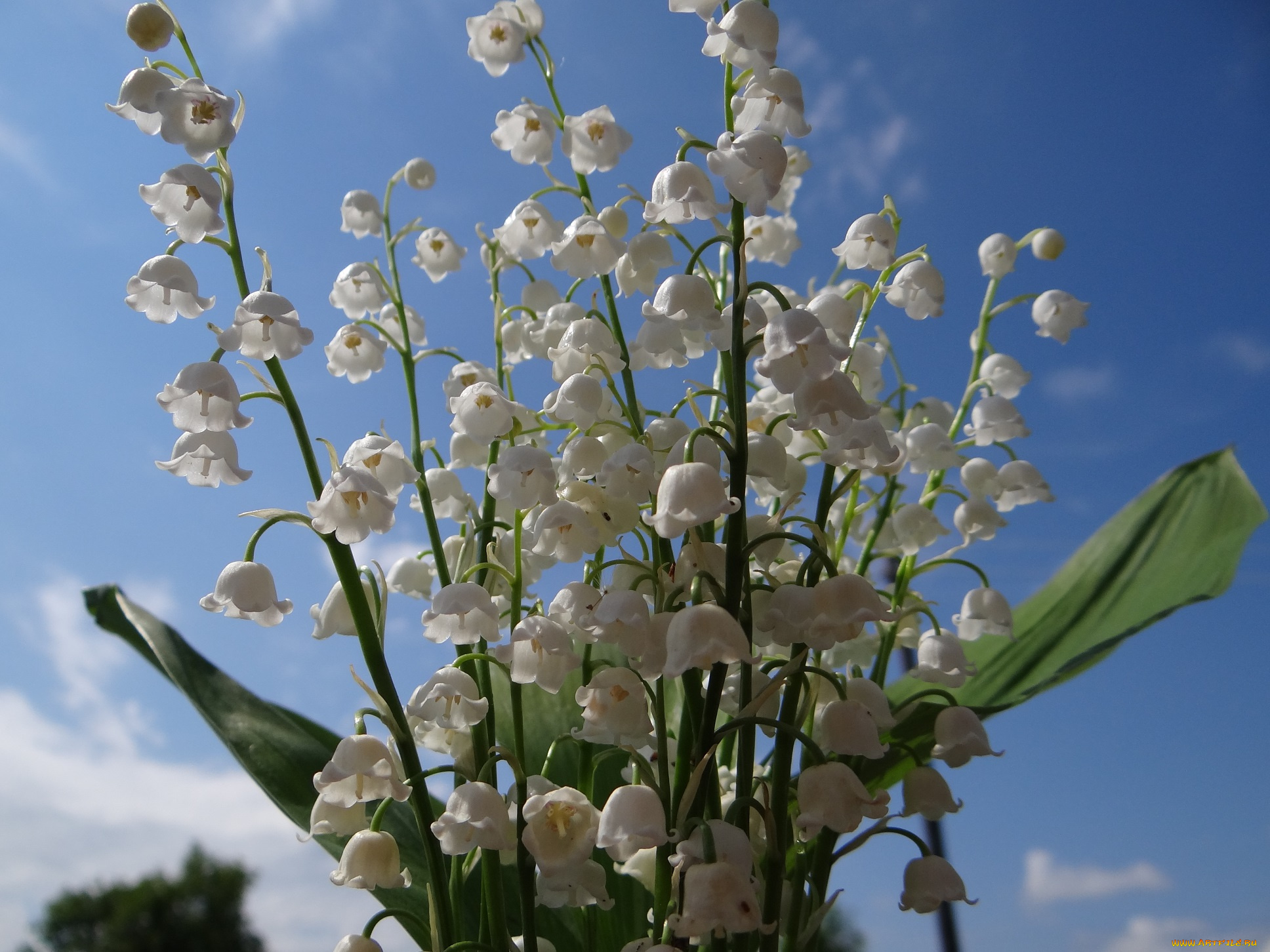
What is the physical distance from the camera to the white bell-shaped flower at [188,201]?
0.49 meters

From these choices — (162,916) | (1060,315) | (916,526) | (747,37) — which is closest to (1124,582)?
(1060,315)

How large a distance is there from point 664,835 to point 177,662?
485 millimetres

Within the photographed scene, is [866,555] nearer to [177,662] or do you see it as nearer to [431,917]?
[431,917]

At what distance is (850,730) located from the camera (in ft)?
1.65

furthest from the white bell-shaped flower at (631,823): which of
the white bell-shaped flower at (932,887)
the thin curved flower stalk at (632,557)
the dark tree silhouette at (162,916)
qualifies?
the dark tree silhouette at (162,916)

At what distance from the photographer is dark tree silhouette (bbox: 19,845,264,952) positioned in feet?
18.4

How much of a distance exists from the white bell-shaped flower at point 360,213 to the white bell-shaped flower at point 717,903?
57 cm

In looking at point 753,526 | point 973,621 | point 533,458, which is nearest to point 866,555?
point 973,621

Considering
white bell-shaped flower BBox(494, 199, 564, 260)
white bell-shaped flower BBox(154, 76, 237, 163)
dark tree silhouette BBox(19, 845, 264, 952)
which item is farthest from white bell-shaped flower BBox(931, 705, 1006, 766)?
dark tree silhouette BBox(19, 845, 264, 952)

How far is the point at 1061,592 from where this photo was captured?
1132 millimetres

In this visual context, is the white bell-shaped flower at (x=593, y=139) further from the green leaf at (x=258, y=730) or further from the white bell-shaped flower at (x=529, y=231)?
the green leaf at (x=258, y=730)

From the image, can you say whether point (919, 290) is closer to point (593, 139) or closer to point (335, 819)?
point (593, 139)

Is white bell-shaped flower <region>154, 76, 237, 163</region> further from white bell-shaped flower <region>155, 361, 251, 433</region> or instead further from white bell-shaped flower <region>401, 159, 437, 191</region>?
white bell-shaped flower <region>401, 159, 437, 191</region>

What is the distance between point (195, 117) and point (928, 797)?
22.5 inches
